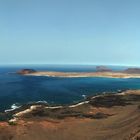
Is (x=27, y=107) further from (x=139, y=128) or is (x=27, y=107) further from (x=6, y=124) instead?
(x=139, y=128)

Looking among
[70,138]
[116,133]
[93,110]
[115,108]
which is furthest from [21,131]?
[115,108]

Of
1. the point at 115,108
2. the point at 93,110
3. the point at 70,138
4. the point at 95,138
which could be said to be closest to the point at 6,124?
the point at 70,138

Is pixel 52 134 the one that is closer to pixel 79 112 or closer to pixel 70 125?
pixel 70 125

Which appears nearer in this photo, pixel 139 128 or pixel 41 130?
pixel 139 128

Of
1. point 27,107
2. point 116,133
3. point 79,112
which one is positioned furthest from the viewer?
point 27,107

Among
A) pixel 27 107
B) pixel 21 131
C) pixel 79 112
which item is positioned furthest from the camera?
pixel 27 107

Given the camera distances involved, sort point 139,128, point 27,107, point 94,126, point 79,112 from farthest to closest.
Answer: point 27,107, point 79,112, point 94,126, point 139,128
